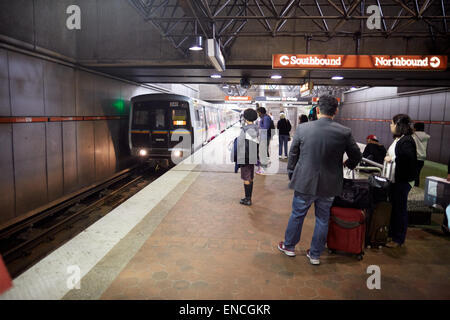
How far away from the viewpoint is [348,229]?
11.2 feet

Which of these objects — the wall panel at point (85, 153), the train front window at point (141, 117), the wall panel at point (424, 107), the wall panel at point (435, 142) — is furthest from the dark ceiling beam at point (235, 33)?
the wall panel at point (424, 107)

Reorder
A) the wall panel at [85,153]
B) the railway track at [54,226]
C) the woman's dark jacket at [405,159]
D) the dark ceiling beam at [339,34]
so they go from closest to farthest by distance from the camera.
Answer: the woman's dark jacket at [405,159] < the railway track at [54,226] < the dark ceiling beam at [339,34] < the wall panel at [85,153]

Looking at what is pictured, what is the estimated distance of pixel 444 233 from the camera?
428 cm

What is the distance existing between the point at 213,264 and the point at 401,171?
2.48m

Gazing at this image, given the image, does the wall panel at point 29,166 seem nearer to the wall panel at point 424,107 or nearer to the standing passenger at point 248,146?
the standing passenger at point 248,146

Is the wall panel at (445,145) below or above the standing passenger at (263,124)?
below

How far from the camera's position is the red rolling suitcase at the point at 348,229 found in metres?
3.39

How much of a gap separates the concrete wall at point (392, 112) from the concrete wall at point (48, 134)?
13801 millimetres

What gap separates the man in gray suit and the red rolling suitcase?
23 centimetres

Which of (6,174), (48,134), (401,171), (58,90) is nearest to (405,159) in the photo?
(401,171)

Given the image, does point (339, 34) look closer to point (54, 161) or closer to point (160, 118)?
point (160, 118)

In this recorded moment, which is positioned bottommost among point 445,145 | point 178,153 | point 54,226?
point 54,226

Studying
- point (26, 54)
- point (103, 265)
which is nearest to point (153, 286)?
point (103, 265)

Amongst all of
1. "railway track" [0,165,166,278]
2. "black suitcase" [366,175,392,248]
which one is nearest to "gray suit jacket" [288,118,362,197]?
"black suitcase" [366,175,392,248]
